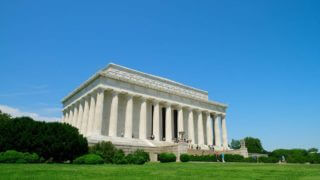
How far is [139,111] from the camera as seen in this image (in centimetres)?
6241

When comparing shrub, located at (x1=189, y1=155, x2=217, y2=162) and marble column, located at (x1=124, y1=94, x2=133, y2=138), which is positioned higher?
marble column, located at (x1=124, y1=94, x2=133, y2=138)

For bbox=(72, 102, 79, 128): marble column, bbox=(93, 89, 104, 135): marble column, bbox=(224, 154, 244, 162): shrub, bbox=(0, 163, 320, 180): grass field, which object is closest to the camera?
bbox=(0, 163, 320, 180): grass field

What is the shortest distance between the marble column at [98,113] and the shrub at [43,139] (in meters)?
16.0

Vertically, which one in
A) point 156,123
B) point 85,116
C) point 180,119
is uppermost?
point 180,119

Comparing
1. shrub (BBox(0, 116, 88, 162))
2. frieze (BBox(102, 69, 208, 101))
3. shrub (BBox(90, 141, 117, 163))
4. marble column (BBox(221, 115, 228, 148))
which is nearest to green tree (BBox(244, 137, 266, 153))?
marble column (BBox(221, 115, 228, 148))

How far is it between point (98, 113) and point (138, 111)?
1323 cm

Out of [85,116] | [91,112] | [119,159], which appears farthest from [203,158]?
[85,116]

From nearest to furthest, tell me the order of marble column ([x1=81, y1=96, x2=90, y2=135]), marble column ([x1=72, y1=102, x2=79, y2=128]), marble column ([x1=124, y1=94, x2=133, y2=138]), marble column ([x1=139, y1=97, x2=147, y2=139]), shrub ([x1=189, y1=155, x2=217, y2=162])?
1. shrub ([x1=189, y1=155, x2=217, y2=162])
2. marble column ([x1=124, y1=94, x2=133, y2=138])
3. marble column ([x1=81, y1=96, x2=90, y2=135])
4. marble column ([x1=139, y1=97, x2=147, y2=139])
5. marble column ([x1=72, y1=102, x2=79, y2=128])

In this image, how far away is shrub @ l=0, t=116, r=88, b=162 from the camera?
30.1 metres

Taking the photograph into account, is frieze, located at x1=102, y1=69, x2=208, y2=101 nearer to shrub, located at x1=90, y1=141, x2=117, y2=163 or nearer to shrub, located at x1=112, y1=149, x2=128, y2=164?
shrub, located at x1=90, y1=141, x2=117, y2=163

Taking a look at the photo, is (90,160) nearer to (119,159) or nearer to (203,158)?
(119,159)

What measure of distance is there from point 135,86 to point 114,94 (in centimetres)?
566

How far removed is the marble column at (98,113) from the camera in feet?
163

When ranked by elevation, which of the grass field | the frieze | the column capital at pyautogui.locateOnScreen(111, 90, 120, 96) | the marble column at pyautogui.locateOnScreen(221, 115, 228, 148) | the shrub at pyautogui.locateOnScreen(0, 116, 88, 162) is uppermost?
the frieze
